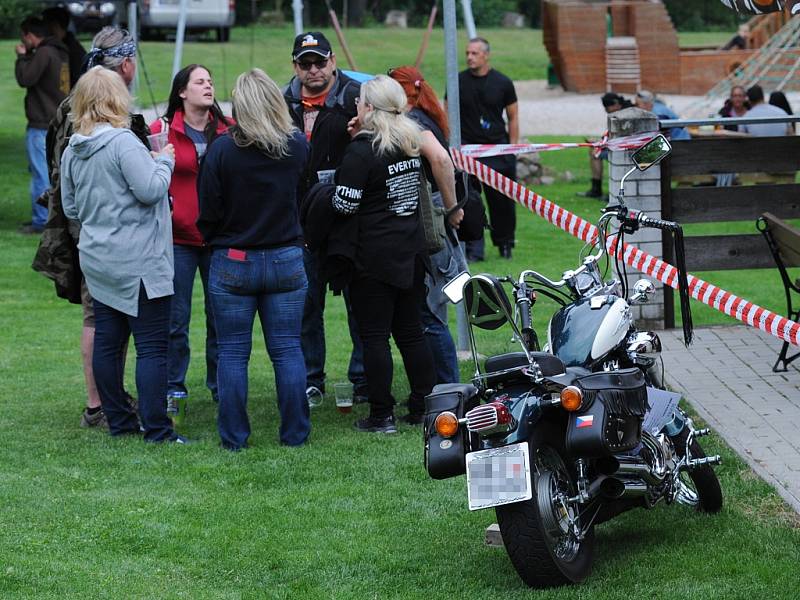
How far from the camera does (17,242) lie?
14.7 metres

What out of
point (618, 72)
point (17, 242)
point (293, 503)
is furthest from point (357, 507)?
point (618, 72)

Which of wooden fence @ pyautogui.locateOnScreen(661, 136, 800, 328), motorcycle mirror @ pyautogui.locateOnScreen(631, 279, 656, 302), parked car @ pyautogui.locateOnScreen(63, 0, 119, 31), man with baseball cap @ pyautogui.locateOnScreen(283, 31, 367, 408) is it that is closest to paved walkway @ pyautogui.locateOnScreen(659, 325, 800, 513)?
wooden fence @ pyautogui.locateOnScreen(661, 136, 800, 328)

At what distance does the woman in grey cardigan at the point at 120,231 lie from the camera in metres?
6.62

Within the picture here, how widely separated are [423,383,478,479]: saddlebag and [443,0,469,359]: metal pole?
3.35 metres

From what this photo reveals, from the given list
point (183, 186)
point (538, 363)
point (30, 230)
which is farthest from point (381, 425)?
point (30, 230)

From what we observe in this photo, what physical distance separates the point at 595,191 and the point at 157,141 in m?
10.9

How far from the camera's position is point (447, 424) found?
15.2 ft

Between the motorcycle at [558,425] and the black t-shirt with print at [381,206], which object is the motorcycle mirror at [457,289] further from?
the black t-shirt with print at [381,206]

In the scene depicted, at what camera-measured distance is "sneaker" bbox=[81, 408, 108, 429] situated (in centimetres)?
745

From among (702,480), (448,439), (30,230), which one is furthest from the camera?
(30,230)

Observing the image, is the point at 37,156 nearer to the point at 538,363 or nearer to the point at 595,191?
the point at 595,191

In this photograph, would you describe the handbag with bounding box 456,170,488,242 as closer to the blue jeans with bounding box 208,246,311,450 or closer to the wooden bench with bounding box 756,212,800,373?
the blue jeans with bounding box 208,246,311,450

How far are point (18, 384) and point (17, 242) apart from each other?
646cm

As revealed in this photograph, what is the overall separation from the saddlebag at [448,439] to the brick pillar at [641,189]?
4.74 metres
